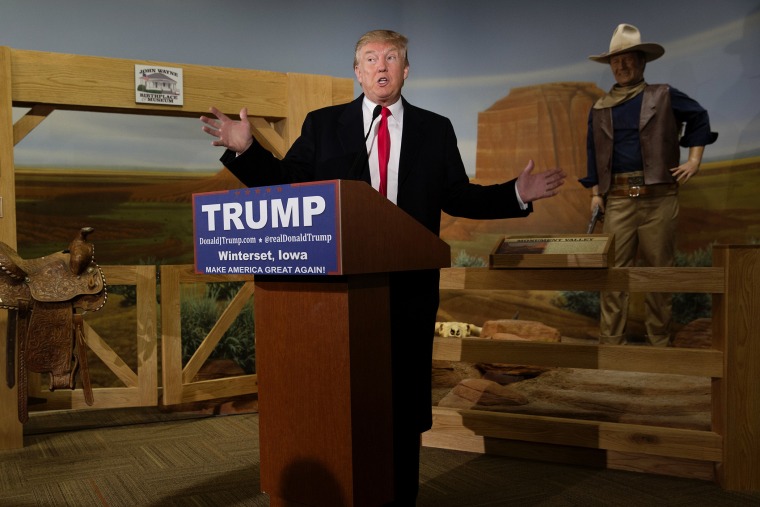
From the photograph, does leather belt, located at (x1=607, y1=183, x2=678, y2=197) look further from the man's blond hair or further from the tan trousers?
the man's blond hair

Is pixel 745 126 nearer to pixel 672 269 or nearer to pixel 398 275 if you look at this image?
pixel 672 269

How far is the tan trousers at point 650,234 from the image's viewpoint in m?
4.05

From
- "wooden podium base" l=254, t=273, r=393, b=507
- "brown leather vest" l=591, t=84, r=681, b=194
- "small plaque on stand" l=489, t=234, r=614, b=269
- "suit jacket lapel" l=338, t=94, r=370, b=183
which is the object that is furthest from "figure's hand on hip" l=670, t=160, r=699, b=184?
"wooden podium base" l=254, t=273, r=393, b=507

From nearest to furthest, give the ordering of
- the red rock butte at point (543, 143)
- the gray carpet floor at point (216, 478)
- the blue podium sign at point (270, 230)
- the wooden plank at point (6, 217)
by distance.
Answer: the blue podium sign at point (270, 230) < the gray carpet floor at point (216, 478) < the wooden plank at point (6, 217) < the red rock butte at point (543, 143)

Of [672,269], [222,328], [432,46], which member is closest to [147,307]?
[222,328]

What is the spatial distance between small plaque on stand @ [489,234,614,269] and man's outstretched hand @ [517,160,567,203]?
104 cm

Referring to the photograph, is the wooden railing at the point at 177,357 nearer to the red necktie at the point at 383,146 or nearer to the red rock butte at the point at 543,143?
the red necktie at the point at 383,146

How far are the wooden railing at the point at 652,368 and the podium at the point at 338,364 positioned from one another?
1491mm

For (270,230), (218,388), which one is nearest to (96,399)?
(218,388)

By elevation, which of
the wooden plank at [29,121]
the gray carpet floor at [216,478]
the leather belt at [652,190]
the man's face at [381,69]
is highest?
the wooden plank at [29,121]

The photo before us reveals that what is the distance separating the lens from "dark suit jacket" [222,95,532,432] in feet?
5.90

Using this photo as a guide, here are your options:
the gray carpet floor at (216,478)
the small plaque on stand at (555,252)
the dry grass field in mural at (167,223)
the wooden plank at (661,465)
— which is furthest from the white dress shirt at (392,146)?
the dry grass field in mural at (167,223)

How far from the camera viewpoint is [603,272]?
282 cm

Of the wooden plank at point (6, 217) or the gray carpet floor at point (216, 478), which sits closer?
the gray carpet floor at point (216, 478)
